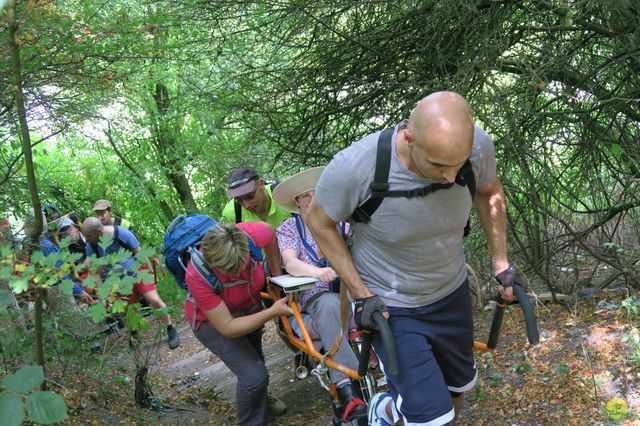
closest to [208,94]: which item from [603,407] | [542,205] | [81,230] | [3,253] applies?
[81,230]

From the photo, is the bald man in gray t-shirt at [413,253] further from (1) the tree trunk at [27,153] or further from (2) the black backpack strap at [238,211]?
(2) the black backpack strap at [238,211]

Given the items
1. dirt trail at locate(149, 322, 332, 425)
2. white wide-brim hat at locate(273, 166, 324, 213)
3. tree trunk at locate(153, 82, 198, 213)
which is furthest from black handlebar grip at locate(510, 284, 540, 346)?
tree trunk at locate(153, 82, 198, 213)

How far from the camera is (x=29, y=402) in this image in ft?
7.48

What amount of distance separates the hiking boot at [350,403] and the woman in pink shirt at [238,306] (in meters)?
0.60

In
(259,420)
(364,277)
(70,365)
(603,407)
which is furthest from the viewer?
(70,365)

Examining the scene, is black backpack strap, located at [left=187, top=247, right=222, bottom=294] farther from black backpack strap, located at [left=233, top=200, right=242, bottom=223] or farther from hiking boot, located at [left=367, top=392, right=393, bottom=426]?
hiking boot, located at [left=367, top=392, right=393, bottom=426]

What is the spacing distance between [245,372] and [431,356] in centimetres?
181

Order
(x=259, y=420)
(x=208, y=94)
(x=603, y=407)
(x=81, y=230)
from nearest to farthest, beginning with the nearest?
(x=603, y=407) → (x=259, y=420) → (x=208, y=94) → (x=81, y=230)

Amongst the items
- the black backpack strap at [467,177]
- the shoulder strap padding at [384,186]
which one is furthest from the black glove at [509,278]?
the shoulder strap padding at [384,186]

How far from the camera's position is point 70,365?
198 inches

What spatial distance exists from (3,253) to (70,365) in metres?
2.59

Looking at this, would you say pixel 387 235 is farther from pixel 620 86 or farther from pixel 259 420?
pixel 620 86

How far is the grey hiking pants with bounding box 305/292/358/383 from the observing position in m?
3.94

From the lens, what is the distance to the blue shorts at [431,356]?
277cm
